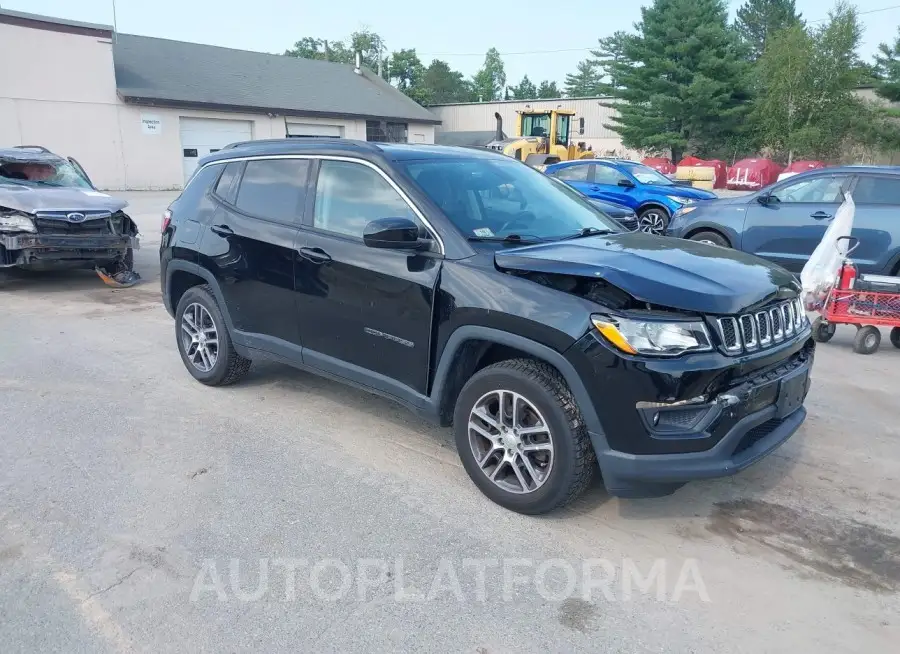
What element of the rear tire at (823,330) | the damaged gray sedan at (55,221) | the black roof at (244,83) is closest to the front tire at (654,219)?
the rear tire at (823,330)

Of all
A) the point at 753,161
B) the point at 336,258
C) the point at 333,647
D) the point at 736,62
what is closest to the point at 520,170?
the point at 336,258

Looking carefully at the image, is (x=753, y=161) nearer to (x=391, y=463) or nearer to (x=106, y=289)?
(x=106, y=289)

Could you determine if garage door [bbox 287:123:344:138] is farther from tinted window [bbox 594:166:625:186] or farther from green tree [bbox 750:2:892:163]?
green tree [bbox 750:2:892:163]

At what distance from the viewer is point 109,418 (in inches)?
200

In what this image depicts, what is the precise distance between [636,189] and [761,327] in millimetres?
11801

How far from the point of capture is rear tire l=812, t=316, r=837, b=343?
24.3 ft

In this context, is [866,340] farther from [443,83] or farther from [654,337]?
[443,83]

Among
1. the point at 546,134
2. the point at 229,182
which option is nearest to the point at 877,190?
the point at 229,182

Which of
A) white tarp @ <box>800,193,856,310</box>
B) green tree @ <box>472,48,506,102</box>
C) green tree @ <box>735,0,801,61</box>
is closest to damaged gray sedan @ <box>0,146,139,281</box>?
white tarp @ <box>800,193,856,310</box>

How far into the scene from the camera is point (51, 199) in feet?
31.2

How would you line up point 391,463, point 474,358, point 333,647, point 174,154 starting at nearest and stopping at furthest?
point 333,647
point 474,358
point 391,463
point 174,154

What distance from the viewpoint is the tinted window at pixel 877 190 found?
8.41m

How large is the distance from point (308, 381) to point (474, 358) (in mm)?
2412

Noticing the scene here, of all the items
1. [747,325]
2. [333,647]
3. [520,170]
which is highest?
[520,170]
